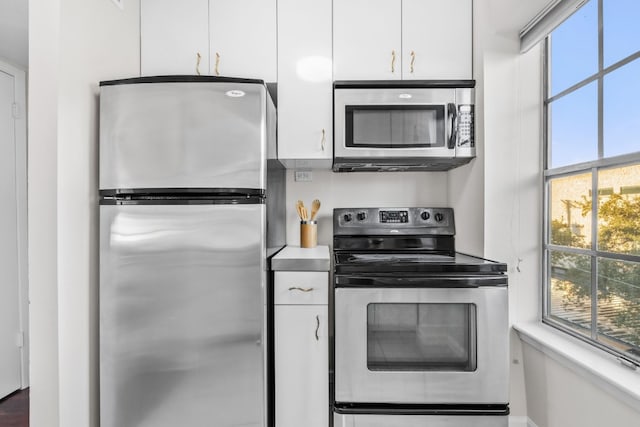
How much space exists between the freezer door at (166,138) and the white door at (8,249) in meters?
1.47

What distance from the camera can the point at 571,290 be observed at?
1729 millimetres

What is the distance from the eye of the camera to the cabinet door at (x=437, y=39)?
79.4 inches

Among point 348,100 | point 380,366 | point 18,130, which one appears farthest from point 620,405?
point 18,130

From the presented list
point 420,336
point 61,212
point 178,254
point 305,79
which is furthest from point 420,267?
point 61,212

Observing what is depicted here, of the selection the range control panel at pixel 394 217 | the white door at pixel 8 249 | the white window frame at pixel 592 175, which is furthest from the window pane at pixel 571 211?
the white door at pixel 8 249

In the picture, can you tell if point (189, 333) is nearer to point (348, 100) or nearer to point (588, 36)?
point (348, 100)

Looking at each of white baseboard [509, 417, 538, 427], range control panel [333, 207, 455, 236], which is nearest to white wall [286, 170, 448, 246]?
range control panel [333, 207, 455, 236]

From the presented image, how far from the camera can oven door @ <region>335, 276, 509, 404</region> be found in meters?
1.67

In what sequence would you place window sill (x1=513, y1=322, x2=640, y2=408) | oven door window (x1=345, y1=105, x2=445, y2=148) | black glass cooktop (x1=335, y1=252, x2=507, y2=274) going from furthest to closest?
oven door window (x1=345, y1=105, x2=445, y2=148) → black glass cooktop (x1=335, y1=252, x2=507, y2=274) → window sill (x1=513, y1=322, x2=640, y2=408)

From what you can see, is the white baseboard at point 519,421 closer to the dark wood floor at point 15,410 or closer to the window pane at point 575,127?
the window pane at point 575,127

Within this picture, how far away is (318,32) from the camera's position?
204 cm

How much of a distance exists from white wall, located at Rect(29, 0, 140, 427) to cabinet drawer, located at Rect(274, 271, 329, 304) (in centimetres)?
81

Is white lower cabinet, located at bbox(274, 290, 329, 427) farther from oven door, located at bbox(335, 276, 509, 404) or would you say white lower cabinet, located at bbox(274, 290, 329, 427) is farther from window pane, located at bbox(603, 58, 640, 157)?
window pane, located at bbox(603, 58, 640, 157)

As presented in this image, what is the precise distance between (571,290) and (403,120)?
44.7 inches
